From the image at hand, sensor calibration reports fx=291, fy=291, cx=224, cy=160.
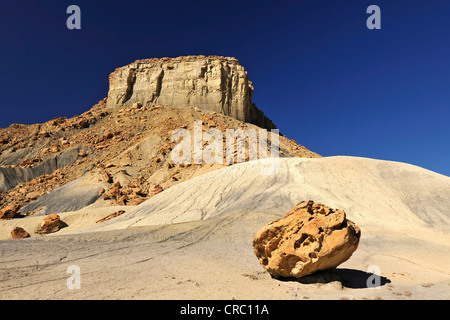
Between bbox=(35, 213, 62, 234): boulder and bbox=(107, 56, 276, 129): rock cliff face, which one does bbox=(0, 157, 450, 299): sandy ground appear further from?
bbox=(107, 56, 276, 129): rock cliff face

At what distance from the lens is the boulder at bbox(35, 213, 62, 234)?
66.6 feet

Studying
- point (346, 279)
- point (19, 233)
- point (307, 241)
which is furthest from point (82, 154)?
point (346, 279)

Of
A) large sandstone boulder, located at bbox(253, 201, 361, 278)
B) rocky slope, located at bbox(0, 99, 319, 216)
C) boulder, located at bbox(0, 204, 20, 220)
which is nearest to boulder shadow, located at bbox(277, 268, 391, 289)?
large sandstone boulder, located at bbox(253, 201, 361, 278)

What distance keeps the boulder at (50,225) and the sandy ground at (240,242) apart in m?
0.94

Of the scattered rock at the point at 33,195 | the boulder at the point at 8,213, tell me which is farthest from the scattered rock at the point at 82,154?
the boulder at the point at 8,213

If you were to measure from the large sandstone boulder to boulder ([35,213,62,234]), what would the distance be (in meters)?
19.1

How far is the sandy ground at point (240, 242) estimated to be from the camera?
575 cm

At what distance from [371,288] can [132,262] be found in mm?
6112

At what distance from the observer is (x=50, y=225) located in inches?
806

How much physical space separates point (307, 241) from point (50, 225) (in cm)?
2031

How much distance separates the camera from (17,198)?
3033 cm

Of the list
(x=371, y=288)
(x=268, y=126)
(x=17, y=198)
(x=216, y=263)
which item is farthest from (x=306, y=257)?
(x=268, y=126)

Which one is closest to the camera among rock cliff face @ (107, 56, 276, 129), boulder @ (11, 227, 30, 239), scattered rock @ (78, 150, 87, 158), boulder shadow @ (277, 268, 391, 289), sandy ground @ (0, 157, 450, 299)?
sandy ground @ (0, 157, 450, 299)

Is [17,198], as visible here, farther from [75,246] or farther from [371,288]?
[371,288]
